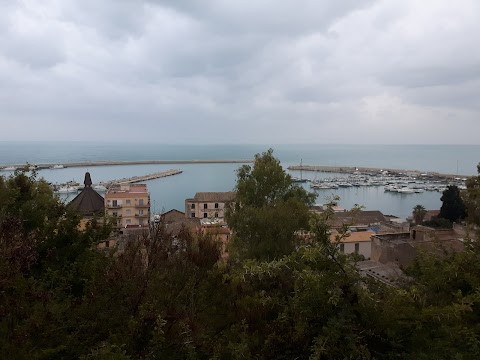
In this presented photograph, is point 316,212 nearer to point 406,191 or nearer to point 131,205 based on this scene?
point 131,205

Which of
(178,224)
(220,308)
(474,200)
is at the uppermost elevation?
(474,200)

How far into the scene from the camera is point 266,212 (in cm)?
873

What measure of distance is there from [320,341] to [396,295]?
35.7 inches

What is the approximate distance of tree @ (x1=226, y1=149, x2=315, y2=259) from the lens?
8.55m

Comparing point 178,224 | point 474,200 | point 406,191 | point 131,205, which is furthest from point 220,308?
point 406,191

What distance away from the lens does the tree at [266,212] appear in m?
8.55

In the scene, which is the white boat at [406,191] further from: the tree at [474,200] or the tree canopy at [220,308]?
the tree canopy at [220,308]

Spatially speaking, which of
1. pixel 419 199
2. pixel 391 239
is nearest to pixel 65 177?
pixel 419 199

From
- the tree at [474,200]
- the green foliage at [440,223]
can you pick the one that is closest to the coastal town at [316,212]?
the tree at [474,200]

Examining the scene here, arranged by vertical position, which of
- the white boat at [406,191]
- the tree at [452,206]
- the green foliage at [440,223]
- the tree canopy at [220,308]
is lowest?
the white boat at [406,191]

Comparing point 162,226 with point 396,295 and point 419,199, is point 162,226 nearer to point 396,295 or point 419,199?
point 396,295

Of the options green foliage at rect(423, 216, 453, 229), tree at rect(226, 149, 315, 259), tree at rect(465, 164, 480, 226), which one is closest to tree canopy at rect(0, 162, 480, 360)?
tree at rect(226, 149, 315, 259)

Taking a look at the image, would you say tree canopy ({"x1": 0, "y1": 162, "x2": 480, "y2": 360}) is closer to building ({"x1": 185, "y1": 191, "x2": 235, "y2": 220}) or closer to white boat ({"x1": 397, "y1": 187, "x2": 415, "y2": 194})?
building ({"x1": 185, "y1": 191, "x2": 235, "y2": 220})

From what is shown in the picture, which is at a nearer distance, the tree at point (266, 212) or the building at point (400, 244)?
the tree at point (266, 212)
